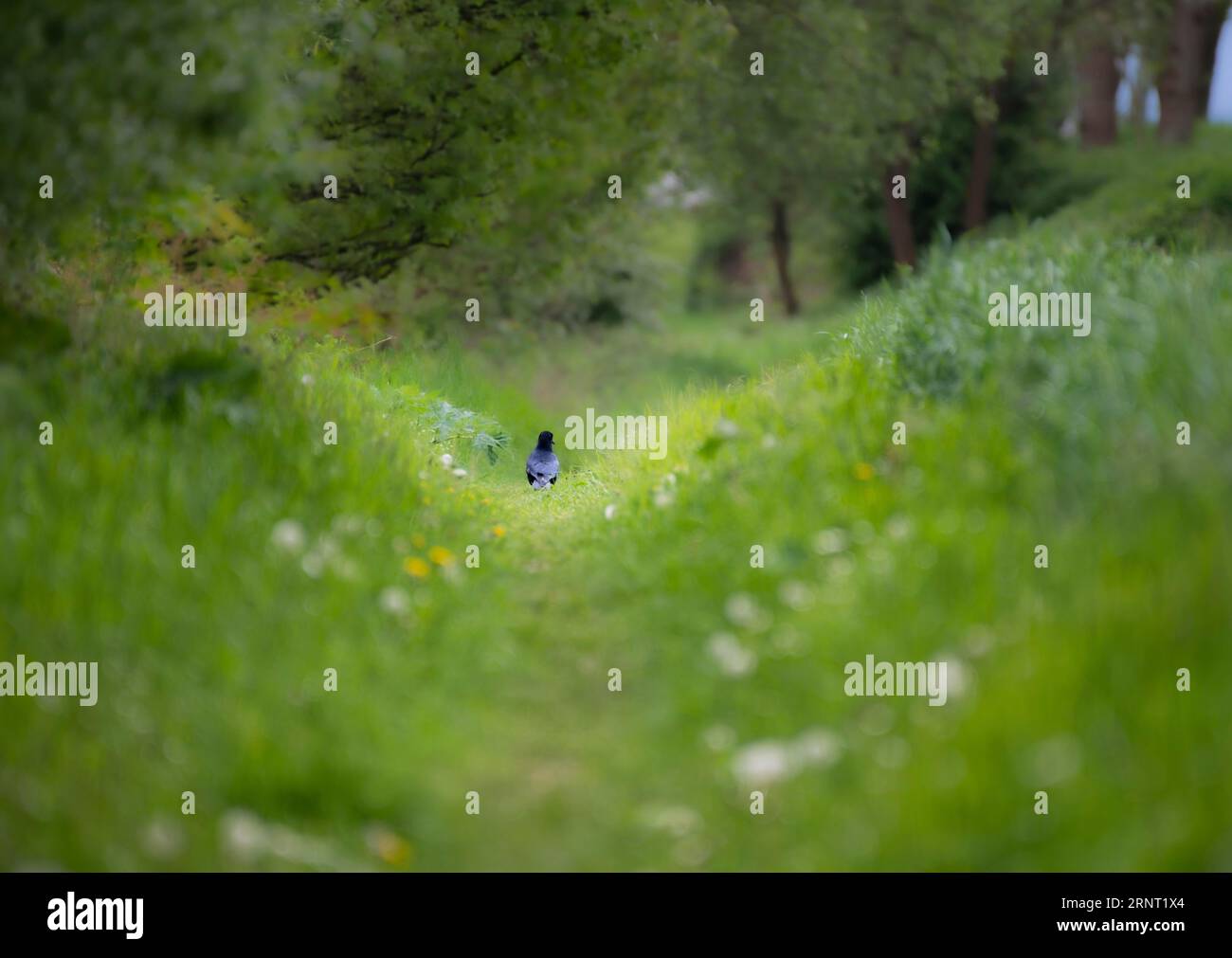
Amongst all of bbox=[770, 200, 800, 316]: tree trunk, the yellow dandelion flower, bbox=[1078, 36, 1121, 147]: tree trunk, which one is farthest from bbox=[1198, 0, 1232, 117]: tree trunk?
the yellow dandelion flower

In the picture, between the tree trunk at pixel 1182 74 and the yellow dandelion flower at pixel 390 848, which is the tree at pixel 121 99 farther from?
the tree trunk at pixel 1182 74

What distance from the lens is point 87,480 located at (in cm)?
532

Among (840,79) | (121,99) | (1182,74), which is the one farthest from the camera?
(1182,74)

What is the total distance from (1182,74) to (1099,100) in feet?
13.9

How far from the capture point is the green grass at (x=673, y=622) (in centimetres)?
368

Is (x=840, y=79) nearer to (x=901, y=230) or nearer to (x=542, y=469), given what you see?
(x=901, y=230)

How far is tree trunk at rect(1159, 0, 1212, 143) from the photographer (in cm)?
2322

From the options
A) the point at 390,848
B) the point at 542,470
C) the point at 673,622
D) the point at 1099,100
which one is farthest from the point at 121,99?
the point at 1099,100

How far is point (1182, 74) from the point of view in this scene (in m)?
24.5

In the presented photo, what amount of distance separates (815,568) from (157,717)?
2.77 meters

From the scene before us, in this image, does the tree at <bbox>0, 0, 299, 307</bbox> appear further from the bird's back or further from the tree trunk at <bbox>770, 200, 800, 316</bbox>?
the tree trunk at <bbox>770, 200, 800, 316</bbox>

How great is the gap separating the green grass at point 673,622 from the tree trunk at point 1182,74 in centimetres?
1923
